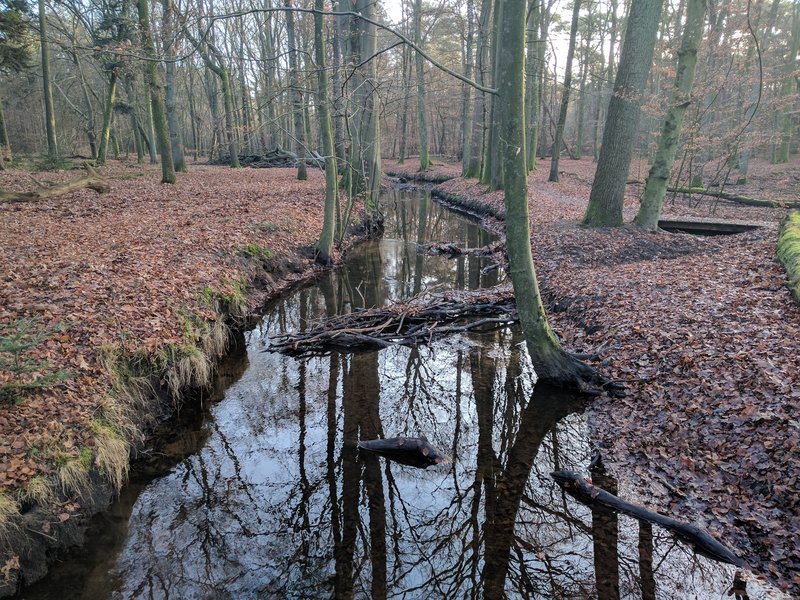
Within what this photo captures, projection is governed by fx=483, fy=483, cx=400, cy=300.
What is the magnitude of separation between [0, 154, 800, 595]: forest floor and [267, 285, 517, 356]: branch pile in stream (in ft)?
4.09

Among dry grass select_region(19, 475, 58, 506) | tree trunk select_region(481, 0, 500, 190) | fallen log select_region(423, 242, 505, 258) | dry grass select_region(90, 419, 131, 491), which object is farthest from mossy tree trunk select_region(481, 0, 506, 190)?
dry grass select_region(19, 475, 58, 506)

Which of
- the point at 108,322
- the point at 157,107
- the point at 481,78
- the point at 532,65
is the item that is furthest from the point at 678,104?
the point at 157,107

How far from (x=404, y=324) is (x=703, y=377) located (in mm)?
5071

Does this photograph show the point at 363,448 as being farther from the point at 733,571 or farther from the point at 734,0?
the point at 734,0

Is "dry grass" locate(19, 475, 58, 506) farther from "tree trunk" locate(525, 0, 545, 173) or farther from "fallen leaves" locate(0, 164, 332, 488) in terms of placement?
"tree trunk" locate(525, 0, 545, 173)

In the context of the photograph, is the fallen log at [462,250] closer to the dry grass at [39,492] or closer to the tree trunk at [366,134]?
the tree trunk at [366,134]

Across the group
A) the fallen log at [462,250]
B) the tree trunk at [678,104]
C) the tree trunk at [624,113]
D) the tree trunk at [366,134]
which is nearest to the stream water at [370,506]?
the tree trunk at [624,113]

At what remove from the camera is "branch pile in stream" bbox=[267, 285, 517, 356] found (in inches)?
346

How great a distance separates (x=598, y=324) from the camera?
26.9 ft

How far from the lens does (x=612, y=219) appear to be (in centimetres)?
1319

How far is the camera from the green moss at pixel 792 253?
23.8 ft

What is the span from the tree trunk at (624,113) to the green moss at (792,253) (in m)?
3.86

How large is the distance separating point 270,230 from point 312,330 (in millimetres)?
5082

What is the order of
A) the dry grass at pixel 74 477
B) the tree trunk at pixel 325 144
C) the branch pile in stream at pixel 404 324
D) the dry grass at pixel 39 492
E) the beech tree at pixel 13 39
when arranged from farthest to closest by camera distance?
the beech tree at pixel 13 39, the tree trunk at pixel 325 144, the branch pile in stream at pixel 404 324, the dry grass at pixel 74 477, the dry grass at pixel 39 492
